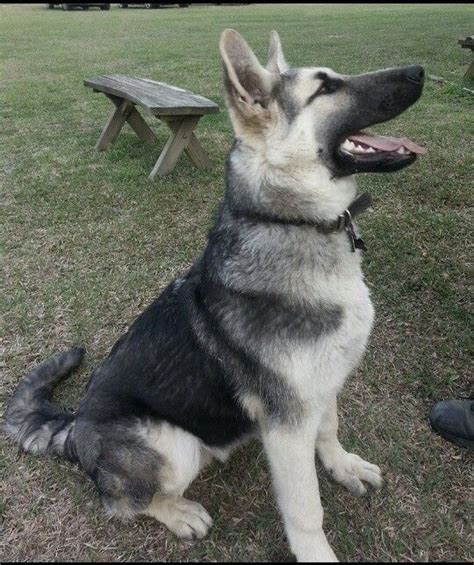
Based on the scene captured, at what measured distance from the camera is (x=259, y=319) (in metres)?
2.15

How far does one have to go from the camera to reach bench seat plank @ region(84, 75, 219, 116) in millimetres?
5461

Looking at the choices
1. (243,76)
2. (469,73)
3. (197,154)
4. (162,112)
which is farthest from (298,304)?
(469,73)

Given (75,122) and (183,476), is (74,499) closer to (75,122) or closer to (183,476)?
(183,476)

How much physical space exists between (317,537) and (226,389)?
Answer: 75 cm

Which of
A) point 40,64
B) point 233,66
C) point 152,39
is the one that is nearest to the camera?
point 233,66

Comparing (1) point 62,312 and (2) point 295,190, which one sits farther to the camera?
(1) point 62,312

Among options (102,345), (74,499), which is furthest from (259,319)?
(102,345)

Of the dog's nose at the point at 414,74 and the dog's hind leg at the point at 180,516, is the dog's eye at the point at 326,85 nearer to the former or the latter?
the dog's nose at the point at 414,74

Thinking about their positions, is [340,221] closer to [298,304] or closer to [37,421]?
[298,304]

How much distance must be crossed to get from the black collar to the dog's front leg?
0.83 m

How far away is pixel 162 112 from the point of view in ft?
17.8

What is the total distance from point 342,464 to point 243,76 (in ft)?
6.39

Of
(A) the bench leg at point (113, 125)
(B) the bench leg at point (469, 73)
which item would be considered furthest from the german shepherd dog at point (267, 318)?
(B) the bench leg at point (469, 73)

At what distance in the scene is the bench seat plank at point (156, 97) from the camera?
546 centimetres
